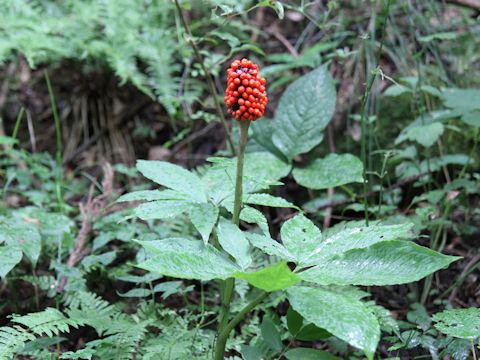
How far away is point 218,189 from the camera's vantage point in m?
1.49

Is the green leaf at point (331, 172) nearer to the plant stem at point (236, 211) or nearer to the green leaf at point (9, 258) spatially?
the plant stem at point (236, 211)

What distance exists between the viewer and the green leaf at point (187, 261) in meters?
1.02

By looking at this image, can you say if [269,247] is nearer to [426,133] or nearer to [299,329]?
[299,329]

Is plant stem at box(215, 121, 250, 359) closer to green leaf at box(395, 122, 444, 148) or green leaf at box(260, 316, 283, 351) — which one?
green leaf at box(260, 316, 283, 351)

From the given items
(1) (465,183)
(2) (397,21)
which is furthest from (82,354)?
(2) (397,21)

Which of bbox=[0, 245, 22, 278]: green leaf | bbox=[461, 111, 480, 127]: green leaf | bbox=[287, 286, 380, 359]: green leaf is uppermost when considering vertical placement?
bbox=[461, 111, 480, 127]: green leaf

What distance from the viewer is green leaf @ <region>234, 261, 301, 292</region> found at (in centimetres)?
98

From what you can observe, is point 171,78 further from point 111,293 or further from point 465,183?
point 465,183

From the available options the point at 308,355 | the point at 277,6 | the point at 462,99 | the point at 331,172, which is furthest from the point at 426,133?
the point at 308,355

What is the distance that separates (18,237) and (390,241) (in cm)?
123

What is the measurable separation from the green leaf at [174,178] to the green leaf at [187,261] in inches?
8.5

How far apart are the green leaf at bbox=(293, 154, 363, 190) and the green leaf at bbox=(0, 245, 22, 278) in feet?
3.80

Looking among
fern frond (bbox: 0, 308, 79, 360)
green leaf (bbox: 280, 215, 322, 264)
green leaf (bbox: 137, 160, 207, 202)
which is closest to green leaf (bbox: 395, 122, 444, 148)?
green leaf (bbox: 280, 215, 322, 264)

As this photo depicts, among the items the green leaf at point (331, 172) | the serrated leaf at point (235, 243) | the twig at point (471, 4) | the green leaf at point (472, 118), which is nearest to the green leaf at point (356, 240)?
the serrated leaf at point (235, 243)
